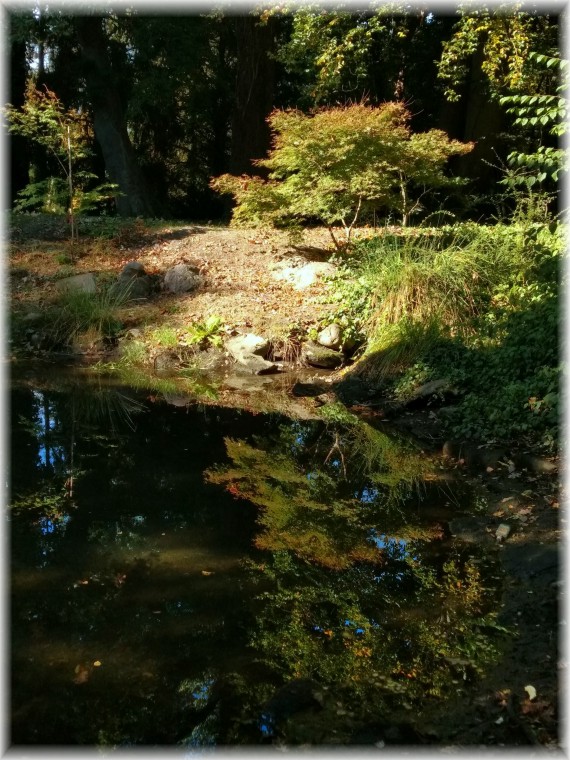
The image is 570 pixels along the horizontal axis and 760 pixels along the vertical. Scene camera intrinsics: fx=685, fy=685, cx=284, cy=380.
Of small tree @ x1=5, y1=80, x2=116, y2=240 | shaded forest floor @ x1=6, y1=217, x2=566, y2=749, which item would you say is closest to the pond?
shaded forest floor @ x1=6, y1=217, x2=566, y2=749

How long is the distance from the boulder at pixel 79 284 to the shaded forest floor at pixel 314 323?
209mm

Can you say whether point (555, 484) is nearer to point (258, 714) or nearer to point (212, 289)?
point (258, 714)

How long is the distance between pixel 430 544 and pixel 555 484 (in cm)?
109

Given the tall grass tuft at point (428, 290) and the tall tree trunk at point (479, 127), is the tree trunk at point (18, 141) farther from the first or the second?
the tall grass tuft at point (428, 290)

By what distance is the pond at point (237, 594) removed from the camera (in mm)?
2543

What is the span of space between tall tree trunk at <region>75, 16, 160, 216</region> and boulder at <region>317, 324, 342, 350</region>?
851 centimetres

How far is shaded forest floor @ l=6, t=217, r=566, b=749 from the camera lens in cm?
257

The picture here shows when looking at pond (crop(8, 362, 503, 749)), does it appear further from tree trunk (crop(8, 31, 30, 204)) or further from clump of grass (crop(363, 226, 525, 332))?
tree trunk (crop(8, 31, 30, 204))

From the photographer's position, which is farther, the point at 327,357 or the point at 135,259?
the point at 135,259

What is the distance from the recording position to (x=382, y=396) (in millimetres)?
7195

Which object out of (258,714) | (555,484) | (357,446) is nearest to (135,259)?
(357,446)

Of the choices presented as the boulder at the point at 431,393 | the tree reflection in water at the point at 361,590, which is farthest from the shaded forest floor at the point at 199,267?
the tree reflection in water at the point at 361,590

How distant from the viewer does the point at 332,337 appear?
28.0 ft

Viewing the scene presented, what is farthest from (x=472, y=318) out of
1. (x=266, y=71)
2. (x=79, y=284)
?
(x=266, y=71)
